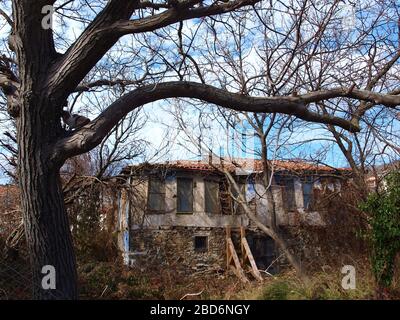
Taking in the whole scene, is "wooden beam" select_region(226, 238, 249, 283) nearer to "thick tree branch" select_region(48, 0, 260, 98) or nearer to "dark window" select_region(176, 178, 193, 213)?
"dark window" select_region(176, 178, 193, 213)

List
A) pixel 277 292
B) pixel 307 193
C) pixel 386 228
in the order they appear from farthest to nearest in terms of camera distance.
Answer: pixel 307 193 → pixel 386 228 → pixel 277 292

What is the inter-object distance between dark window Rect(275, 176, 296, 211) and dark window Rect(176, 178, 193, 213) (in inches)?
184

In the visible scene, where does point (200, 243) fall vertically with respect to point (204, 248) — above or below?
above

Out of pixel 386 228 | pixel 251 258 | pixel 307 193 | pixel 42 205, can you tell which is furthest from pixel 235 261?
pixel 42 205

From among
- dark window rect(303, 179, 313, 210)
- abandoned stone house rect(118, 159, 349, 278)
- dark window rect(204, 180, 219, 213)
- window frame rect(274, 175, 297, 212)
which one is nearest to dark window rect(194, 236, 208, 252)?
abandoned stone house rect(118, 159, 349, 278)

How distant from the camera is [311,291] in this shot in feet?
23.9

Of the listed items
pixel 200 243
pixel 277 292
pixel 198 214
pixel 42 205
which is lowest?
pixel 277 292

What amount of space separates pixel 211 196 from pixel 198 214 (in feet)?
4.07

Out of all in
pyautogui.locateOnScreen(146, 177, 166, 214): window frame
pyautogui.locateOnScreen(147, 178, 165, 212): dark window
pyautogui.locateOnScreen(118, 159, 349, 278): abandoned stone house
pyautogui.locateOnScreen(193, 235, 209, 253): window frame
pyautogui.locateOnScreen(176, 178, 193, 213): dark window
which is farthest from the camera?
pyautogui.locateOnScreen(176, 178, 193, 213): dark window

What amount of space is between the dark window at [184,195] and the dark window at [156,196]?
0.83 metres

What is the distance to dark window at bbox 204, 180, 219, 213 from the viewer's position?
70.0 feet

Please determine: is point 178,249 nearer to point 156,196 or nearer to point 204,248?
point 204,248

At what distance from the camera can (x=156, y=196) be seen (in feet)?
67.7
